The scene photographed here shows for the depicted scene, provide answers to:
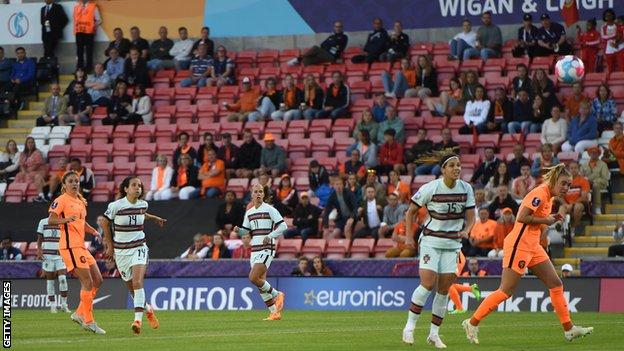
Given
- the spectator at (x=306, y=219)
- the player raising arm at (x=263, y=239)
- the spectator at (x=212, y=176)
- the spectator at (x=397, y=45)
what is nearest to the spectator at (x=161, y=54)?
Result: the spectator at (x=212, y=176)

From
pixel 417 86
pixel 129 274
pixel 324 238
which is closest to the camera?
pixel 129 274

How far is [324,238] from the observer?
95.8 ft

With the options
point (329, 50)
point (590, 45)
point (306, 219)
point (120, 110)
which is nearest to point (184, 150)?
point (120, 110)

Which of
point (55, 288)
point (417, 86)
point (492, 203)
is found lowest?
point (55, 288)

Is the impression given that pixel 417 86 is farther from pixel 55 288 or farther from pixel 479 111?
pixel 55 288

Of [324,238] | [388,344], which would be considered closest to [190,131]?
[324,238]

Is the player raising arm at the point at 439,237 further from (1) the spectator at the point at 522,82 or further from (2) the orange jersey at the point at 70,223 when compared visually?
(1) the spectator at the point at 522,82

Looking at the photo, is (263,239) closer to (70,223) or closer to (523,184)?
(70,223)

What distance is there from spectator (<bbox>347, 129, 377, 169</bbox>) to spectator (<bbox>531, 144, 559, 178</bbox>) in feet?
12.4

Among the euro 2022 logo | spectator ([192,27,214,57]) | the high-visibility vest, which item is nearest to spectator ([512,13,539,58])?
spectator ([192,27,214,57])

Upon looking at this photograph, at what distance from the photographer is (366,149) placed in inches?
1212

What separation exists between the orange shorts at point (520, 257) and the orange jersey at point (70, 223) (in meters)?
6.34

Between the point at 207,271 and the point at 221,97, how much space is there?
8.53 metres

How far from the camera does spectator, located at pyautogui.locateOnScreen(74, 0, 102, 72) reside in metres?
37.6
